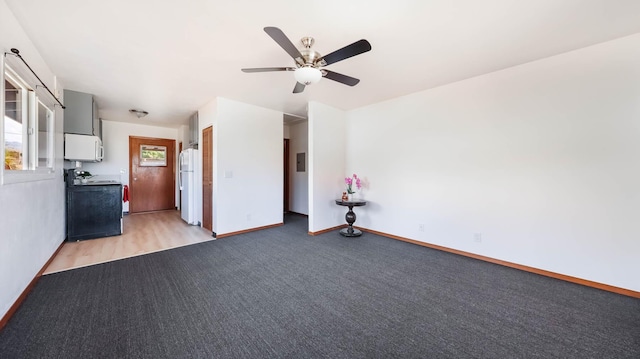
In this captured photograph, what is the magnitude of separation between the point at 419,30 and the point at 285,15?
1.23 meters

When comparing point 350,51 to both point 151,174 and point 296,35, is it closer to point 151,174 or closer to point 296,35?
point 296,35

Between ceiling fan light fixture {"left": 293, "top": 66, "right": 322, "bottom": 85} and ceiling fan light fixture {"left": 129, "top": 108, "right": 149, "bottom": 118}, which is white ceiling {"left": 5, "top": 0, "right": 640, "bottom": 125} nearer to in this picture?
ceiling fan light fixture {"left": 293, "top": 66, "right": 322, "bottom": 85}

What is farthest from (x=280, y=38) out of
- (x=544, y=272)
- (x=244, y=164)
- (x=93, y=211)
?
(x=93, y=211)

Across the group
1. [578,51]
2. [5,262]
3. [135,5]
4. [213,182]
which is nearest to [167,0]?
[135,5]

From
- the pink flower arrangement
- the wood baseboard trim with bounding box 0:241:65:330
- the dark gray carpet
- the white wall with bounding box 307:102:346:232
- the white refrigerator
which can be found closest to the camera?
the dark gray carpet

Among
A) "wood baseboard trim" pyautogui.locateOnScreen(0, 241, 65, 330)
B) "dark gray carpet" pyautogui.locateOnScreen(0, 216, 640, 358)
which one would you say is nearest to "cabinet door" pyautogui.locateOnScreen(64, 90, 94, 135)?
"wood baseboard trim" pyautogui.locateOnScreen(0, 241, 65, 330)

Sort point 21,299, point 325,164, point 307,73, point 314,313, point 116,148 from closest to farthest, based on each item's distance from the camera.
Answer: point 314,313 → point 21,299 → point 307,73 → point 325,164 → point 116,148

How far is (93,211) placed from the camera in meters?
4.05

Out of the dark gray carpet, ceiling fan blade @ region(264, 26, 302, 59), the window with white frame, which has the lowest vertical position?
the dark gray carpet

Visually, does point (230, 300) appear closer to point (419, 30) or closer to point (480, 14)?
point (419, 30)

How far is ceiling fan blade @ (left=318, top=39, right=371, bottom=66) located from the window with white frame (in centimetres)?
264

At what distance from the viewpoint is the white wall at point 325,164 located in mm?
4395

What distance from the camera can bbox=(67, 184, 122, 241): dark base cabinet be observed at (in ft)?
12.8

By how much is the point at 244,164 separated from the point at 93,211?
2579mm
